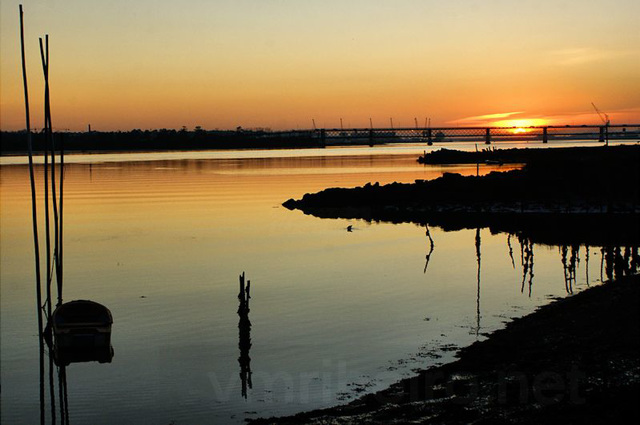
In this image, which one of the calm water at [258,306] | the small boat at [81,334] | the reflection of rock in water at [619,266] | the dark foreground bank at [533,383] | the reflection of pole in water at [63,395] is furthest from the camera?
the reflection of rock in water at [619,266]

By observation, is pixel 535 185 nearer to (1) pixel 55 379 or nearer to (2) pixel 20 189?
(1) pixel 55 379

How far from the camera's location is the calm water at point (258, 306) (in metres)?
17.4

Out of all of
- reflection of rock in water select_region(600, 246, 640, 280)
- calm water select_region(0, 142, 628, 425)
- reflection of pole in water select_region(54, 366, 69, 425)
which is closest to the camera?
reflection of pole in water select_region(54, 366, 69, 425)

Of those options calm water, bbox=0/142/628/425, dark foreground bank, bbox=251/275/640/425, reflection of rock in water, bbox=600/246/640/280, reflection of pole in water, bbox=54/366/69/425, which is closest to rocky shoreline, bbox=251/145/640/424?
dark foreground bank, bbox=251/275/640/425

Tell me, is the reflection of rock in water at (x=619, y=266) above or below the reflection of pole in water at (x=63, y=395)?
above

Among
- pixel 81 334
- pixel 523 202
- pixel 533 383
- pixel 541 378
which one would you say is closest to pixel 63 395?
pixel 81 334

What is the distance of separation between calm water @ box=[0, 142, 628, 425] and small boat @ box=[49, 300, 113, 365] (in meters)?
0.40

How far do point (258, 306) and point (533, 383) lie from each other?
13.8 meters

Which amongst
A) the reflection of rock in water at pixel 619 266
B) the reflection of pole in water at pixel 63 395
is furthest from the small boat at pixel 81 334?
the reflection of rock in water at pixel 619 266

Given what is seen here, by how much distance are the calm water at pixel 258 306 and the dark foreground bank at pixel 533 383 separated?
146 cm

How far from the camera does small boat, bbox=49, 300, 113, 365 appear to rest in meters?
19.8

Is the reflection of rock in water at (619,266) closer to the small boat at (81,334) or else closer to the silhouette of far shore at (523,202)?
the silhouette of far shore at (523,202)

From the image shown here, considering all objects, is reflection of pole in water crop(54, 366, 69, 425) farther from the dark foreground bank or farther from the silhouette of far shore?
the silhouette of far shore

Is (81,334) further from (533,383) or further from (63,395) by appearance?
(533,383)
